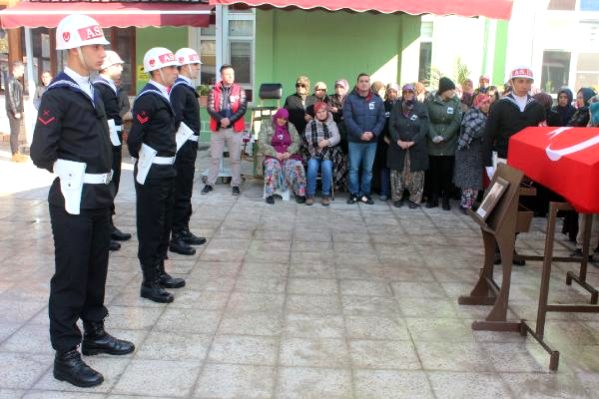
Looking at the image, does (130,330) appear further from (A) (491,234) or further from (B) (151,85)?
(A) (491,234)

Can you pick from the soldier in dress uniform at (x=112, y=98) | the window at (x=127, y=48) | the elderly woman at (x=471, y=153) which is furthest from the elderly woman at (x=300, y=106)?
the window at (x=127, y=48)

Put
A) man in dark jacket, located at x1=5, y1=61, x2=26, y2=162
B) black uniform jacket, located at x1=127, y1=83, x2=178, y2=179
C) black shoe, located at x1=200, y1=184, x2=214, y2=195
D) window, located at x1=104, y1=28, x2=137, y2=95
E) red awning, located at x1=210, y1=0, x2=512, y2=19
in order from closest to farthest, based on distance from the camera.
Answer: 1. black uniform jacket, located at x1=127, y1=83, x2=178, y2=179
2. red awning, located at x1=210, y1=0, x2=512, y2=19
3. black shoe, located at x1=200, y1=184, x2=214, y2=195
4. man in dark jacket, located at x1=5, y1=61, x2=26, y2=162
5. window, located at x1=104, y1=28, x2=137, y2=95

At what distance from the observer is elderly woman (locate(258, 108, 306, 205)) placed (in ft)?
28.0

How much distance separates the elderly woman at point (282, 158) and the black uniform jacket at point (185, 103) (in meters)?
2.52

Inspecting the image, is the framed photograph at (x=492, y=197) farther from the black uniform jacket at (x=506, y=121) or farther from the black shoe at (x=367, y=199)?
the black shoe at (x=367, y=199)

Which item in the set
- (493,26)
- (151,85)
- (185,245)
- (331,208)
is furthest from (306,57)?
(151,85)

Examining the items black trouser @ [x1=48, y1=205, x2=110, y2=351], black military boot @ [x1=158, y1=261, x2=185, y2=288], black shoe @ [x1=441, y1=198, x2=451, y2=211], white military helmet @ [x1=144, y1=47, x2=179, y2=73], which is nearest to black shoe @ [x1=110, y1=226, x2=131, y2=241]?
black military boot @ [x1=158, y1=261, x2=185, y2=288]

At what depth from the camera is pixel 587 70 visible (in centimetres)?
1290

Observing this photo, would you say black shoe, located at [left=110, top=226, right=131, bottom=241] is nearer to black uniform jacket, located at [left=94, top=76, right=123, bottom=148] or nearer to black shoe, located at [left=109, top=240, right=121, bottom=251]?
black shoe, located at [left=109, top=240, right=121, bottom=251]

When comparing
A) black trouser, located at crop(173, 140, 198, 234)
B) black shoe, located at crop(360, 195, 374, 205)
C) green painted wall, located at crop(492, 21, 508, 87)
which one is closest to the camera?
black trouser, located at crop(173, 140, 198, 234)

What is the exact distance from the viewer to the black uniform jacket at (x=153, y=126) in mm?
4562

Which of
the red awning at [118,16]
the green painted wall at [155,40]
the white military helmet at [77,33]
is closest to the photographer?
the white military helmet at [77,33]

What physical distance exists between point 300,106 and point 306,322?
201 inches

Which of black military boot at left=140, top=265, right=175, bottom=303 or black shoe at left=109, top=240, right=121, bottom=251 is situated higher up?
black military boot at left=140, top=265, right=175, bottom=303
